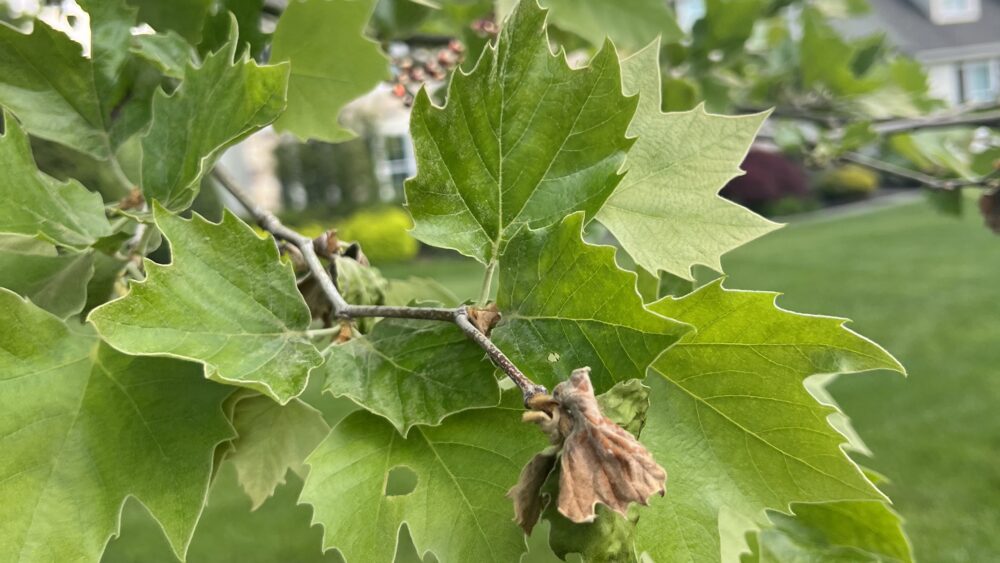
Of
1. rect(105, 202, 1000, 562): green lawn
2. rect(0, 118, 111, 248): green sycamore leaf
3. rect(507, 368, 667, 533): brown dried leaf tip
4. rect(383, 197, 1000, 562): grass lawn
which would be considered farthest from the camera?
rect(383, 197, 1000, 562): grass lawn

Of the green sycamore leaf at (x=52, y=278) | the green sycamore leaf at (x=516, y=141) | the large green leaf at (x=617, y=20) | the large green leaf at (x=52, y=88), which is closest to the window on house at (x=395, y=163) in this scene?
the large green leaf at (x=617, y=20)

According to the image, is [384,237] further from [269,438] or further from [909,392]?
[269,438]

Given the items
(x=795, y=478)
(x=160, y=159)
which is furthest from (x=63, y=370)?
(x=795, y=478)

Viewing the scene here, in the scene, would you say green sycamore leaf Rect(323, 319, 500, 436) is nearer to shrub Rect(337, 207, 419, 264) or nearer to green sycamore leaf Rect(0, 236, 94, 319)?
green sycamore leaf Rect(0, 236, 94, 319)

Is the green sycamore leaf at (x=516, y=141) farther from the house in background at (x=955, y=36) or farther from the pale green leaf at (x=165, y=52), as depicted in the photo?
the house in background at (x=955, y=36)

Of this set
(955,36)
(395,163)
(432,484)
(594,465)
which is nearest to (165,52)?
(432,484)

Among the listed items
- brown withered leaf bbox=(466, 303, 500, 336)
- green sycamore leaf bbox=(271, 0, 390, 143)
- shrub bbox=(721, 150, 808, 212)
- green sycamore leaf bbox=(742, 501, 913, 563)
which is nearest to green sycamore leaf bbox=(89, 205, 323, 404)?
brown withered leaf bbox=(466, 303, 500, 336)

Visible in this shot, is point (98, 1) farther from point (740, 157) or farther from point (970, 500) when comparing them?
point (970, 500)
